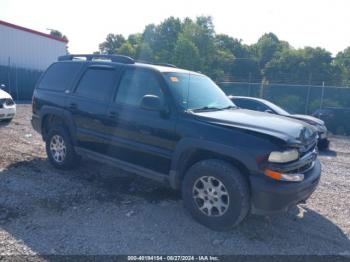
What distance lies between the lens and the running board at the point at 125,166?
13.4ft

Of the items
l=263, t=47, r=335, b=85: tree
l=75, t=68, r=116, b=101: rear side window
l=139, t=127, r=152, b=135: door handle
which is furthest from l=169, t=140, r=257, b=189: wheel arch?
l=263, t=47, r=335, b=85: tree

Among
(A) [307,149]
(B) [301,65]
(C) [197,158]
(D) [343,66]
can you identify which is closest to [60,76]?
(C) [197,158]

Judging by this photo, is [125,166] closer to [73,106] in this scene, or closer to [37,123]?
[73,106]

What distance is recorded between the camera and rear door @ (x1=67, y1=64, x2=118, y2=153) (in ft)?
15.4

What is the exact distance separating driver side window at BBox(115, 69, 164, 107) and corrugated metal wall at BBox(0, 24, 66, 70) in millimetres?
20756

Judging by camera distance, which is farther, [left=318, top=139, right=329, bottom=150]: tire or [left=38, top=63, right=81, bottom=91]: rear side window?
[left=318, top=139, right=329, bottom=150]: tire

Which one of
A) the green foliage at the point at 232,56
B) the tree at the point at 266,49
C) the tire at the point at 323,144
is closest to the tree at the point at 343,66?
the green foliage at the point at 232,56

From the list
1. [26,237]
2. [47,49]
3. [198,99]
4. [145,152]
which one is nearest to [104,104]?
[145,152]

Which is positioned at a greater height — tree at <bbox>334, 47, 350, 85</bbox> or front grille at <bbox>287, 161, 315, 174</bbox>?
tree at <bbox>334, 47, 350, 85</bbox>

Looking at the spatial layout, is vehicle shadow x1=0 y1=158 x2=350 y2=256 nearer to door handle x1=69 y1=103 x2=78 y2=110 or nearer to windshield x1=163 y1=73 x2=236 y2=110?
door handle x1=69 y1=103 x2=78 y2=110

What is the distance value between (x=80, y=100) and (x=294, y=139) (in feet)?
11.2

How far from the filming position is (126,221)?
375 centimetres

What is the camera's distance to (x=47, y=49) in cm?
2522

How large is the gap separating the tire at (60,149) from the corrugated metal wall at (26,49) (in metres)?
19.4
